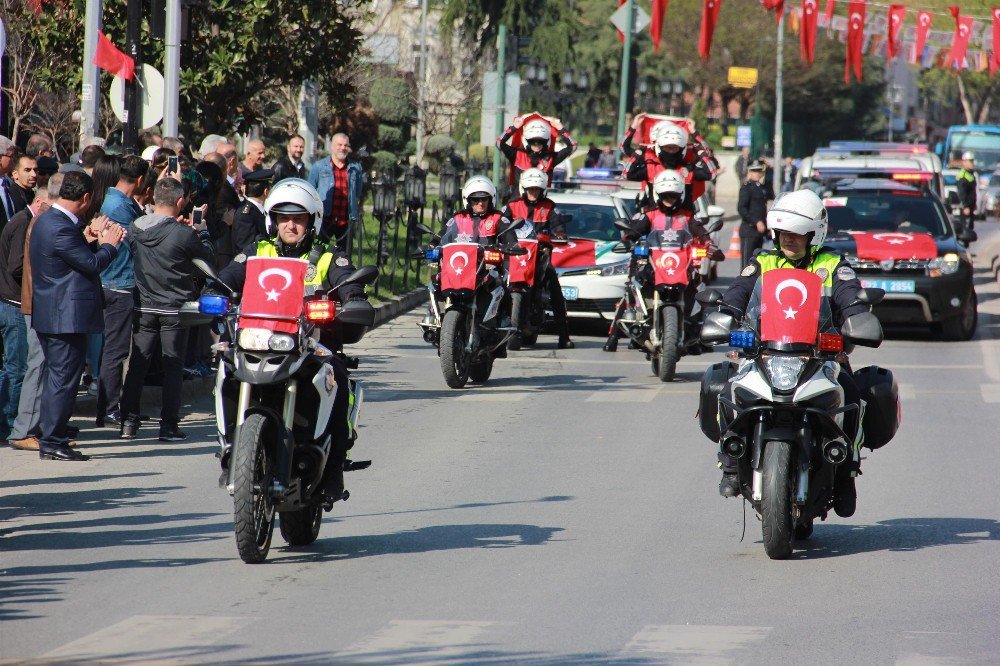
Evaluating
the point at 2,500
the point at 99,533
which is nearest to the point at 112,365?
the point at 2,500

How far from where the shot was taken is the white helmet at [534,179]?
17719 mm

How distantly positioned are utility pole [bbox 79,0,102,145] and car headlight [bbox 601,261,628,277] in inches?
237

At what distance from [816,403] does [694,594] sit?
43.7 inches

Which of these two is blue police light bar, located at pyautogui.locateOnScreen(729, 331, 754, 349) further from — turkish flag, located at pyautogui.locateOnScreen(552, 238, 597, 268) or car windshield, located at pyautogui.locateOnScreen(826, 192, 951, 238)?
car windshield, located at pyautogui.locateOnScreen(826, 192, 951, 238)

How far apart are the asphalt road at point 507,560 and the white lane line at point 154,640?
0.7 inches

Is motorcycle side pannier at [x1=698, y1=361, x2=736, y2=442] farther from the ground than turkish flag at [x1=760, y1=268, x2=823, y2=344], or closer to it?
closer to it

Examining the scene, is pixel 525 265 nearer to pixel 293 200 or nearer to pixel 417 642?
pixel 293 200

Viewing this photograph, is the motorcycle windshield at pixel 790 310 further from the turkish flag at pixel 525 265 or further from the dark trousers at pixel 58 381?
the turkish flag at pixel 525 265

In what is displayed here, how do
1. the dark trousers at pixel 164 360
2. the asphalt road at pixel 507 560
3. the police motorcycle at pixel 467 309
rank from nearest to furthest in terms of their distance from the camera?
the asphalt road at pixel 507 560 < the dark trousers at pixel 164 360 < the police motorcycle at pixel 467 309

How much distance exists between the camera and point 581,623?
665cm

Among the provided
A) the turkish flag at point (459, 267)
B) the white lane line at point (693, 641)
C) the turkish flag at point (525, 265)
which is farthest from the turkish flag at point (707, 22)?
the white lane line at point (693, 641)

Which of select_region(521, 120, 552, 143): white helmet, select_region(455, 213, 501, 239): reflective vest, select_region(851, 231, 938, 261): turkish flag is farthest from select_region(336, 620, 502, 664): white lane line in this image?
select_region(521, 120, 552, 143): white helmet

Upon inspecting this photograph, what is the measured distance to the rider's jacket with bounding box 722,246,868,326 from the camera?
8.09m

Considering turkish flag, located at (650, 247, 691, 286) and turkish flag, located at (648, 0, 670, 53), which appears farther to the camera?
turkish flag, located at (648, 0, 670, 53)
